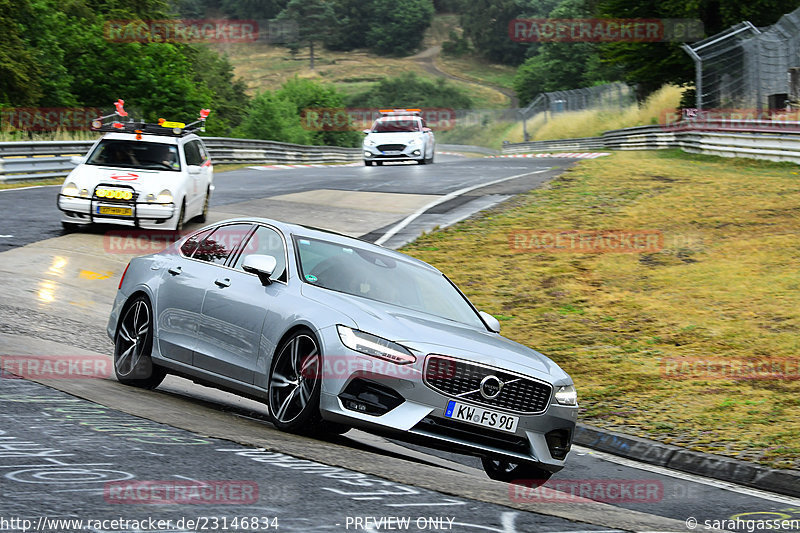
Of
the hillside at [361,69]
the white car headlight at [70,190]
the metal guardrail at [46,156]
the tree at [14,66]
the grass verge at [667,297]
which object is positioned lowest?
the grass verge at [667,297]

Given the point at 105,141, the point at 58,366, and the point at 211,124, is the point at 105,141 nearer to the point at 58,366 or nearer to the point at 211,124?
the point at 58,366

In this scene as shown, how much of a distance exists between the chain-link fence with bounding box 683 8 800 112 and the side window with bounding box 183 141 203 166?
61.2ft

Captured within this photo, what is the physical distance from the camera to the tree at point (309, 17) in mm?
173000

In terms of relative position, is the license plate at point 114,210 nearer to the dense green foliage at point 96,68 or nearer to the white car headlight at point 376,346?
the white car headlight at point 376,346

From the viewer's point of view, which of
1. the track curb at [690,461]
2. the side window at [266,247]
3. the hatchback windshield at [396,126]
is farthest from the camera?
the hatchback windshield at [396,126]

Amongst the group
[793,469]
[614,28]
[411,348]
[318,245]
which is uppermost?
[614,28]

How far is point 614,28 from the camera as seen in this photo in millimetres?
52625

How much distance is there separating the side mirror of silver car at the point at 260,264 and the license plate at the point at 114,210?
32.1ft

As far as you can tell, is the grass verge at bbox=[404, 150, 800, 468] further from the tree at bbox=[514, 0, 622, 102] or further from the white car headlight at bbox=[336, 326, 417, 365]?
the tree at bbox=[514, 0, 622, 102]

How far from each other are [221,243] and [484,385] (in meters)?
2.86

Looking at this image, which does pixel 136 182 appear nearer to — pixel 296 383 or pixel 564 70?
pixel 296 383

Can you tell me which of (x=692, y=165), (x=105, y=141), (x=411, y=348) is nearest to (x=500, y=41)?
(x=692, y=165)

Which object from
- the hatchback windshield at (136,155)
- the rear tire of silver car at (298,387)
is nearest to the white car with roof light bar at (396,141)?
the hatchback windshield at (136,155)

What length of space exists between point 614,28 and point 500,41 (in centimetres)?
12423
